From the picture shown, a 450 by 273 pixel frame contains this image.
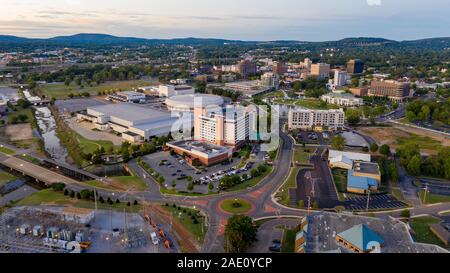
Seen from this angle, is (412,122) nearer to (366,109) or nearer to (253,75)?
(366,109)

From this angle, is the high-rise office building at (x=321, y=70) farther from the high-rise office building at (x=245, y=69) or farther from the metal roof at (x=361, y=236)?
the metal roof at (x=361, y=236)

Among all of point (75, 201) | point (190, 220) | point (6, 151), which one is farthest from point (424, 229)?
point (6, 151)

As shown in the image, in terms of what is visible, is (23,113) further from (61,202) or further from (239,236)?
(239,236)

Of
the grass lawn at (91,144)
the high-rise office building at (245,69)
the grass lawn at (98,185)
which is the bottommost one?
the grass lawn at (98,185)

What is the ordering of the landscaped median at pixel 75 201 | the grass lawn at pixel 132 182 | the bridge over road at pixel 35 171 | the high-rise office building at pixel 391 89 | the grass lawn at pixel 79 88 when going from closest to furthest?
1. the landscaped median at pixel 75 201
2. the grass lawn at pixel 132 182
3. the bridge over road at pixel 35 171
4. the high-rise office building at pixel 391 89
5. the grass lawn at pixel 79 88

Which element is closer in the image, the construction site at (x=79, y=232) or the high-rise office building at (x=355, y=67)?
the construction site at (x=79, y=232)

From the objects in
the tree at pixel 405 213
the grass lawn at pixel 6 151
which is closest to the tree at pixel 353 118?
the tree at pixel 405 213

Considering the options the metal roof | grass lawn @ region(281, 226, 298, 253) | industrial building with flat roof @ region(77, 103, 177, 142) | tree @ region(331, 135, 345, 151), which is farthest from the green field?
the metal roof
